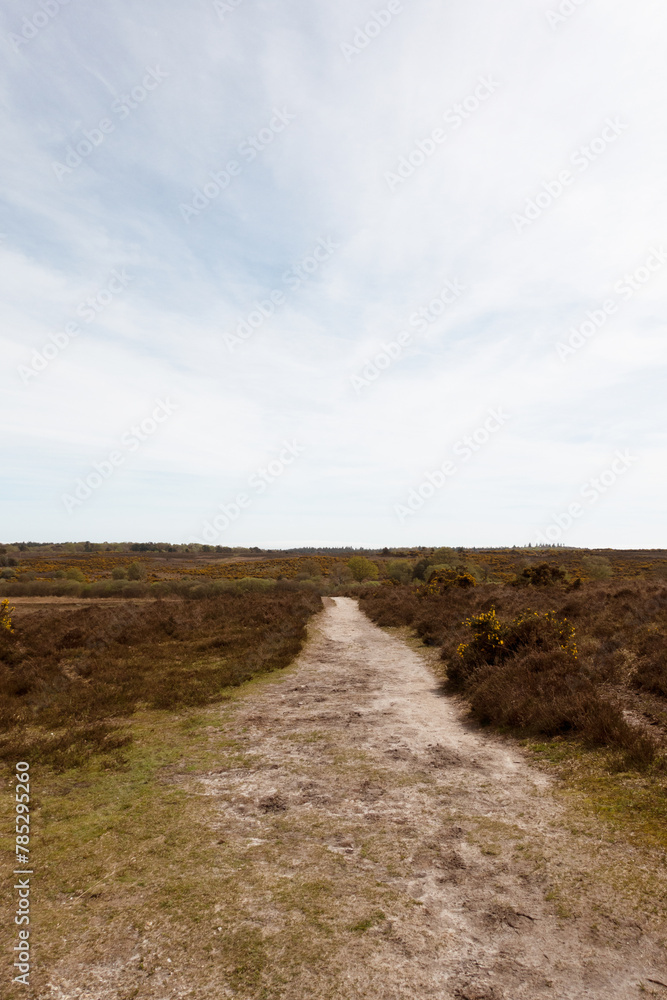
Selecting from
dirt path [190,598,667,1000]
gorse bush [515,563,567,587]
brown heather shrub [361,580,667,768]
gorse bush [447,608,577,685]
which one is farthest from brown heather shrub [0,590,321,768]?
gorse bush [515,563,567,587]

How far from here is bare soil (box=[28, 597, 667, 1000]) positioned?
3652 mm

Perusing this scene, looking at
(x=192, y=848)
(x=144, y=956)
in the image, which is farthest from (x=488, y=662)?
(x=144, y=956)

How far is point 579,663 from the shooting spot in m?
11.3

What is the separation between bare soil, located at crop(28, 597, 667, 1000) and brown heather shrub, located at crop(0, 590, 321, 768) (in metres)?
3.61

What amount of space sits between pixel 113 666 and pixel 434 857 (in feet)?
42.8

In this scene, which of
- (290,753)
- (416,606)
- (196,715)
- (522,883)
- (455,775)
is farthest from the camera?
(416,606)

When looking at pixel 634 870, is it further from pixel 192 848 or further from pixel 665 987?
pixel 192 848

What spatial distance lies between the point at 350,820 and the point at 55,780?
15.8ft

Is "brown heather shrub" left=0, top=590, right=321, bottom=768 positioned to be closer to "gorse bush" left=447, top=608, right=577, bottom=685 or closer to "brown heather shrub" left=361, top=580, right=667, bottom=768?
"gorse bush" left=447, top=608, right=577, bottom=685

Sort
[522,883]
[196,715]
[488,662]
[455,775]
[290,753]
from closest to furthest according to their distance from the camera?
[522,883] → [455,775] → [290,753] → [196,715] → [488,662]

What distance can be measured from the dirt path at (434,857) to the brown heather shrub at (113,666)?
3.14m

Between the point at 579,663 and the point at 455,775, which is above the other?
the point at 579,663

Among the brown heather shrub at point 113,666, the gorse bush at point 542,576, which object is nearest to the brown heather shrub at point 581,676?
the brown heather shrub at point 113,666

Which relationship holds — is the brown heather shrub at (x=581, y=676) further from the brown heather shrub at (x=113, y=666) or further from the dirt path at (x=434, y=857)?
the brown heather shrub at (x=113, y=666)
